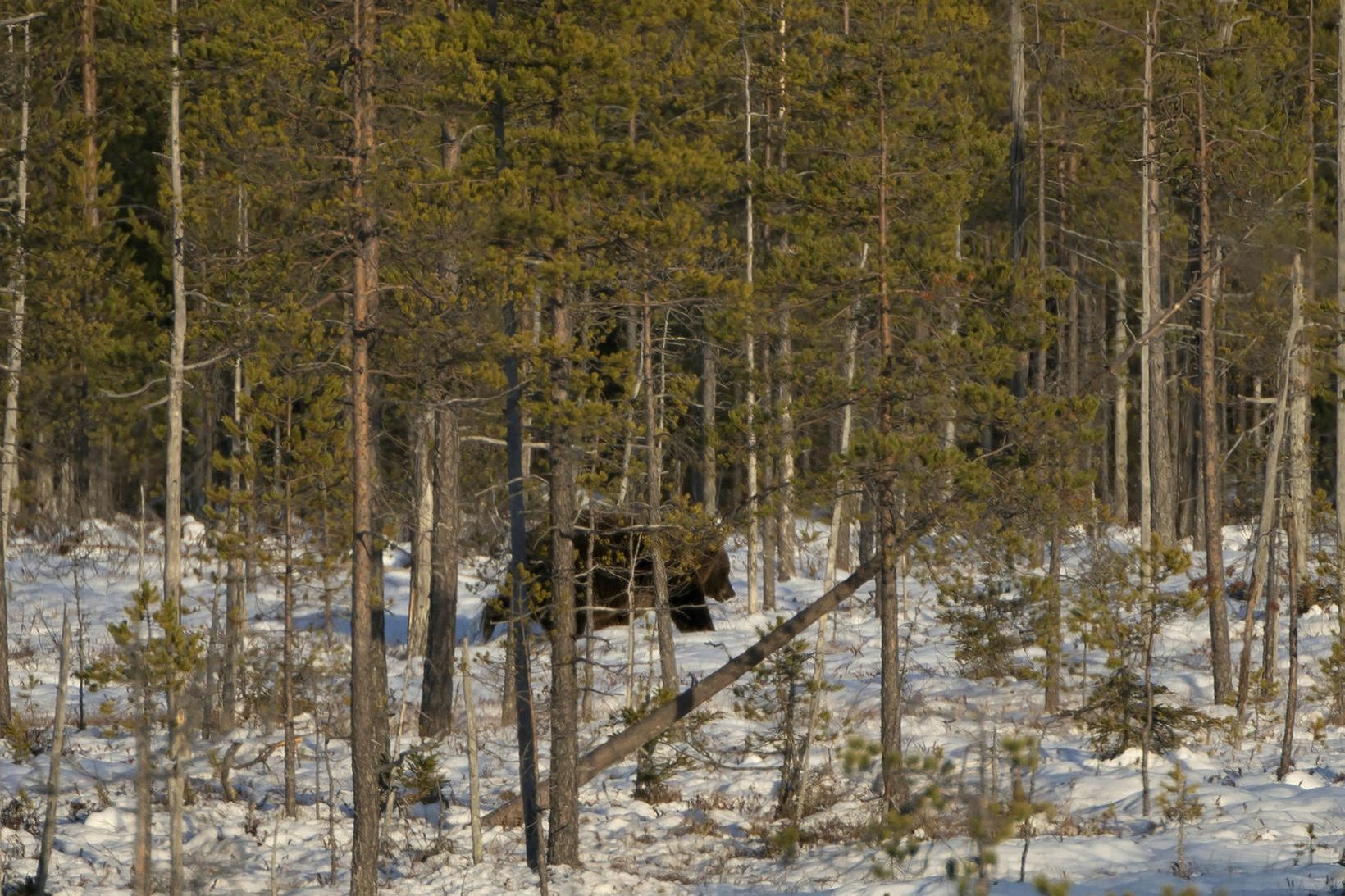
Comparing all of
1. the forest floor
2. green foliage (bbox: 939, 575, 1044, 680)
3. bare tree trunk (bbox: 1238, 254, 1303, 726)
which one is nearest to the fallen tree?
the forest floor

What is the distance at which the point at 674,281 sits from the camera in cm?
1319

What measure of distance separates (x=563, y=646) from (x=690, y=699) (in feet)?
6.59

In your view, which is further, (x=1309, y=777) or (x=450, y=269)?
(x=1309, y=777)

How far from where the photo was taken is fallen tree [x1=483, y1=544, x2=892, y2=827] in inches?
576

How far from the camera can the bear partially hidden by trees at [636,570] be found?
14.7 m

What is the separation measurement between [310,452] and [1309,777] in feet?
36.2

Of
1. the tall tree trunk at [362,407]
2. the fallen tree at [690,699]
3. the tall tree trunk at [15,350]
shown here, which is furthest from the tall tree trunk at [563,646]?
the tall tree trunk at [15,350]

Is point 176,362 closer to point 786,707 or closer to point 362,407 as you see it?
point 362,407

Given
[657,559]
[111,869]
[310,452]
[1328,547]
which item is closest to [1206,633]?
[1328,547]

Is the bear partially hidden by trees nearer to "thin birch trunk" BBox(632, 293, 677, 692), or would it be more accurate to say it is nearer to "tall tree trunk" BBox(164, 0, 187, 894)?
"thin birch trunk" BBox(632, 293, 677, 692)

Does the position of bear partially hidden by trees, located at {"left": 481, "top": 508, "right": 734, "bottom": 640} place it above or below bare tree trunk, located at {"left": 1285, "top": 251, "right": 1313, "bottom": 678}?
below

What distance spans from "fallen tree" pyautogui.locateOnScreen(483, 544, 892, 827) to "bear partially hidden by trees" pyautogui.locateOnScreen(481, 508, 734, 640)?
1174 mm

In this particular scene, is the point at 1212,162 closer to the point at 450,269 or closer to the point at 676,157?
the point at 676,157

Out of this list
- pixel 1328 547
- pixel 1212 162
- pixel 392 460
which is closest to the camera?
pixel 1212 162
